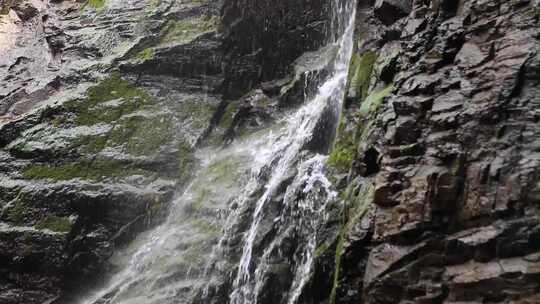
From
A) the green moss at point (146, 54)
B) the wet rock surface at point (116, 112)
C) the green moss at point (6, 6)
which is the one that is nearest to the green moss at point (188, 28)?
the wet rock surface at point (116, 112)

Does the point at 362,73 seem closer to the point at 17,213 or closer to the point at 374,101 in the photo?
the point at 374,101

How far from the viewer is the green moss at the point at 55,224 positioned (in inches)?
481

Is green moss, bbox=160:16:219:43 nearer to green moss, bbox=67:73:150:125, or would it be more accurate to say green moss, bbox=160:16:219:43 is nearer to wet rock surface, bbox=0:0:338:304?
wet rock surface, bbox=0:0:338:304

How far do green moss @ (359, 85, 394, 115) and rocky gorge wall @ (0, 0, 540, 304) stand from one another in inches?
1.4

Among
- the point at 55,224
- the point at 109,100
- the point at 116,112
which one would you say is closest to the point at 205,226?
the point at 55,224

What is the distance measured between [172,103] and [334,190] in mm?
6721

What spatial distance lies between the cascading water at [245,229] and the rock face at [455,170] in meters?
2.04

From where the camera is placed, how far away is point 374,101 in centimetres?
879

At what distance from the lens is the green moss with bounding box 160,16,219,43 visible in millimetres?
15664

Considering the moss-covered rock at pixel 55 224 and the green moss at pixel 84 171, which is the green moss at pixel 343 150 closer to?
the green moss at pixel 84 171

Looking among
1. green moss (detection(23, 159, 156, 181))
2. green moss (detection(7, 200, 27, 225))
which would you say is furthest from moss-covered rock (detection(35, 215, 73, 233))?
green moss (detection(23, 159, 156, 181))

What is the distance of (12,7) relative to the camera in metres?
19.7

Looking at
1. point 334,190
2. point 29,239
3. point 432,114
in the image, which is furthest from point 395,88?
point 29,239

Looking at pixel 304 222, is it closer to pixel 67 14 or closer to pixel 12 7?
pixel 67 14
